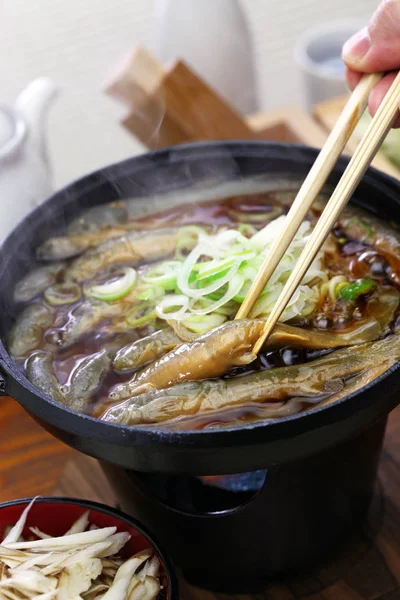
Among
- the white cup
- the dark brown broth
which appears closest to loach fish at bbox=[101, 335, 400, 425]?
the dark brown broth

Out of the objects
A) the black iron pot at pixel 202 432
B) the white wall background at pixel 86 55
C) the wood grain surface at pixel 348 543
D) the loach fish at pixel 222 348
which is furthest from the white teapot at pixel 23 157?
the white wall background at pixel 86 55

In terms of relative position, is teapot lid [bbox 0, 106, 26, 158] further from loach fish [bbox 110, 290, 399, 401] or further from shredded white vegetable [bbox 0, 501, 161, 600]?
shredded white vegetable [bbox 0, 501, 161, 600]

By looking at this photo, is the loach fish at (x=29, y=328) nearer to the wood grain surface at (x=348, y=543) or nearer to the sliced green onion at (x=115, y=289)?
the sliced green onion at (x=115, y=289)

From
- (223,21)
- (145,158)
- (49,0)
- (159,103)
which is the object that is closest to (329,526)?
(145,158)

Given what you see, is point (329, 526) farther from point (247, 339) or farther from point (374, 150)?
point (374, 150)

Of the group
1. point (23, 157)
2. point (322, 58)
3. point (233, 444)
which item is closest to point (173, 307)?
point (233, 444)
